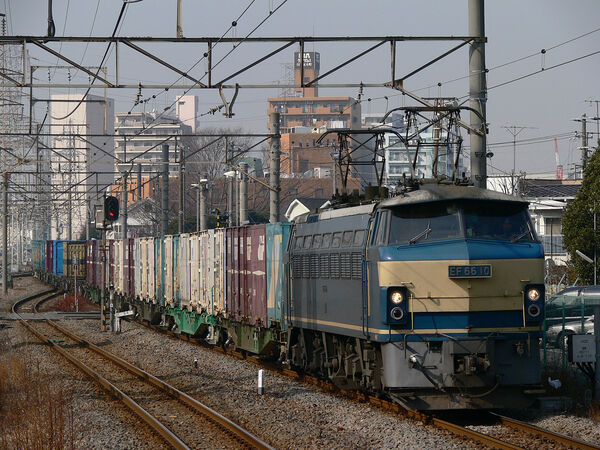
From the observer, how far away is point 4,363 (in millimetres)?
20672

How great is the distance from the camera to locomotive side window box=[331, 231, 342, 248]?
14711mm

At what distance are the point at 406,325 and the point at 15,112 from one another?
6565 centimetres

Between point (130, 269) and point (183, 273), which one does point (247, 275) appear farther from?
point (130, 269)

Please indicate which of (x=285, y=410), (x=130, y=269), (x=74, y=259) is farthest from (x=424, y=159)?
(x=285, y=410)

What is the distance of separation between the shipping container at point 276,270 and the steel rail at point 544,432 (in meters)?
6.74

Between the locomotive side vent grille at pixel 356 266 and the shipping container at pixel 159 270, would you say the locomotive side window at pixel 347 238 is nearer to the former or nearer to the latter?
the locomotive side vent grille at pixel 356 266

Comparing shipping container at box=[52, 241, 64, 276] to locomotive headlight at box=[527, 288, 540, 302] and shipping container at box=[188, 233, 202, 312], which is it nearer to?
shipping container at box=[188, 233, 202, 312]

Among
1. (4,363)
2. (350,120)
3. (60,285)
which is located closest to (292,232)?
(4,363)

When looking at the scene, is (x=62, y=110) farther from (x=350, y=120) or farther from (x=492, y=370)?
(x=492, y=370)

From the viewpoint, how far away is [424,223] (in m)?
12.8

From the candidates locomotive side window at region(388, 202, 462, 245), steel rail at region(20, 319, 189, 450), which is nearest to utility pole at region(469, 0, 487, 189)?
locomotive side window at region(388, 202, 462, 245)

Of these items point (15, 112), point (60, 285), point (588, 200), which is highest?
point (15, 112)

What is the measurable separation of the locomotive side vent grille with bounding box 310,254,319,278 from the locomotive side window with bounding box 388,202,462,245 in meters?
3.20

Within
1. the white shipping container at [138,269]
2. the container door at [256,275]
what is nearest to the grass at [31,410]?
the container door at [256,275]
